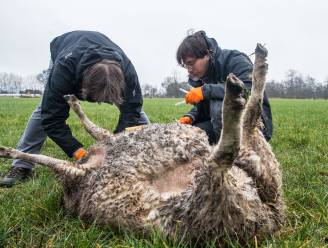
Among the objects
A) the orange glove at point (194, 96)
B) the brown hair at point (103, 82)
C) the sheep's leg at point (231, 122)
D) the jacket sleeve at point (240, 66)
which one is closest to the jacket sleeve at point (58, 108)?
the brown hair at point (103, 82)

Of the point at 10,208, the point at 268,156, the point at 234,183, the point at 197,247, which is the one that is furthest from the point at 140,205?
the point at 10,208

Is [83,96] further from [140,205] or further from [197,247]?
[197,247]

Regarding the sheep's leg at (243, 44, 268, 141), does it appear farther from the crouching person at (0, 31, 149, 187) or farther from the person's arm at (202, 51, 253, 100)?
the crouching person at (0, 31, 149, 187)

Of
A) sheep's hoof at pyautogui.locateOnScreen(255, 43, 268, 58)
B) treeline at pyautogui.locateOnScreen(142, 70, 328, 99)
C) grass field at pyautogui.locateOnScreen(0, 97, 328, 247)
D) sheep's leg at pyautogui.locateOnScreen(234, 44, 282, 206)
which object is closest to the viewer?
grass field at pyautogui.locateOnScreen(0, 97, 328, 247)

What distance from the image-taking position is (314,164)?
5039 mm

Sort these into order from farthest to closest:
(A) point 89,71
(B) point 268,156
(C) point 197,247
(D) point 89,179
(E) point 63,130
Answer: (E) point 63,130
(A) point 89,71
(D) point 89,179
(B) point 268,156
(C) point 197,247

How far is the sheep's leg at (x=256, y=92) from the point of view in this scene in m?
2.91

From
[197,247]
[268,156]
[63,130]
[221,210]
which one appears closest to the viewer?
[221,210]

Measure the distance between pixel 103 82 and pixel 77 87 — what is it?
0.65 meters

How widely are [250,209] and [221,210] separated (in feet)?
0.74

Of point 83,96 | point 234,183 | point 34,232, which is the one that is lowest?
point 34,232

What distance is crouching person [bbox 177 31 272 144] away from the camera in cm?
447

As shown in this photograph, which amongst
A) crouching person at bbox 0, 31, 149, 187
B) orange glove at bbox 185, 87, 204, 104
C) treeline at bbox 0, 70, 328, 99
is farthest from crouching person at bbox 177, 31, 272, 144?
treeline at bbox 0, 70, 328, 99

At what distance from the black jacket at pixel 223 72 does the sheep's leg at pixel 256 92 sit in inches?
54.9
